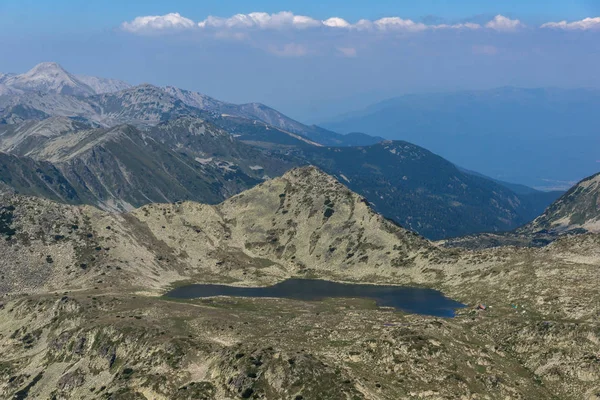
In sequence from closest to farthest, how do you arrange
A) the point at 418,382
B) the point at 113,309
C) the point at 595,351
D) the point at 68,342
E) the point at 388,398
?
the point at 388,398 → the point at 418,382 → the point at 595,351 → the point at 68,342 → the point at 113,309

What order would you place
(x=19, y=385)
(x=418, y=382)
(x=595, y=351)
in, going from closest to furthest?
(x=418, y=382), (x=595, y=351), (x=19, y=385)

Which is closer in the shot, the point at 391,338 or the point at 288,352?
the point at 288,352

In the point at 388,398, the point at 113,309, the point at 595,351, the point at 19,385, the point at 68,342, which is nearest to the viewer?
the point at 388,398

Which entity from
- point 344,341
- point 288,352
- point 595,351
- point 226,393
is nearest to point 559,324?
point 595,351

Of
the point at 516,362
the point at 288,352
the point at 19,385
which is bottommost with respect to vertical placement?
the point at 19,385

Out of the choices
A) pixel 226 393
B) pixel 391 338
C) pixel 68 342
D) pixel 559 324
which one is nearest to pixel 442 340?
pixel 391 338

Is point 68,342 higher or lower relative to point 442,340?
lower

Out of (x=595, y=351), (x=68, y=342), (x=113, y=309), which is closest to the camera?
(x=595, y=351)

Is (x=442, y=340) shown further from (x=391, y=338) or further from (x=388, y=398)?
(x=388, y=398)

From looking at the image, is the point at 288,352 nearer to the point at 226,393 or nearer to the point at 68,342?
the point at 226,393
